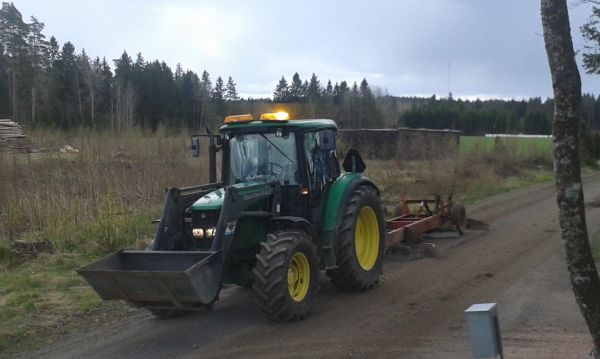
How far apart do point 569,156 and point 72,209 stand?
10.7 meters

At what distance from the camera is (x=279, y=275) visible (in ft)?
23.7

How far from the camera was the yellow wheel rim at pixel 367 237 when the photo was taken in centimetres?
969

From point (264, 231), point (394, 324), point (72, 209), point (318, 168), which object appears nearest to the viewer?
point (394, 324)

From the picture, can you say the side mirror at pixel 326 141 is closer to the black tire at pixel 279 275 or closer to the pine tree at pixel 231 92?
the black tire at pixel 279 275

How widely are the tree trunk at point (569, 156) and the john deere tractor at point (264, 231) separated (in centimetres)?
343

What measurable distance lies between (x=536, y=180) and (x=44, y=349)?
78.1ft

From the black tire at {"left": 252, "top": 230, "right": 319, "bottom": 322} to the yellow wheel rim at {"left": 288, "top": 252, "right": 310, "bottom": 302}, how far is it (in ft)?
0.10

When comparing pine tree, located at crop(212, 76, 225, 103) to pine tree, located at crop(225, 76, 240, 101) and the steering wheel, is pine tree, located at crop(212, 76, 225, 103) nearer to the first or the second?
pine tree, located at crop(225, 76, 240, 101)

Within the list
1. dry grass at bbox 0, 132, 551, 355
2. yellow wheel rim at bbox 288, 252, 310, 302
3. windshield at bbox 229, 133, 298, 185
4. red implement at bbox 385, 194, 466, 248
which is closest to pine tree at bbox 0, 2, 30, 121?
dry grass at bbox 0, 132, 551, 355

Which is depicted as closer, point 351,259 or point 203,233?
point 203,233

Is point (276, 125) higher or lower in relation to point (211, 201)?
higher

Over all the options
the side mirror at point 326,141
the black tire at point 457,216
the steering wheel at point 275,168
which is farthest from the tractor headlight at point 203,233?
the black tire at point 457,216

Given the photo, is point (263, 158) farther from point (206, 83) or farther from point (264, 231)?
point (206, 83)

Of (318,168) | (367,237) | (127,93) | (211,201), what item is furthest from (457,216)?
(127,93)
